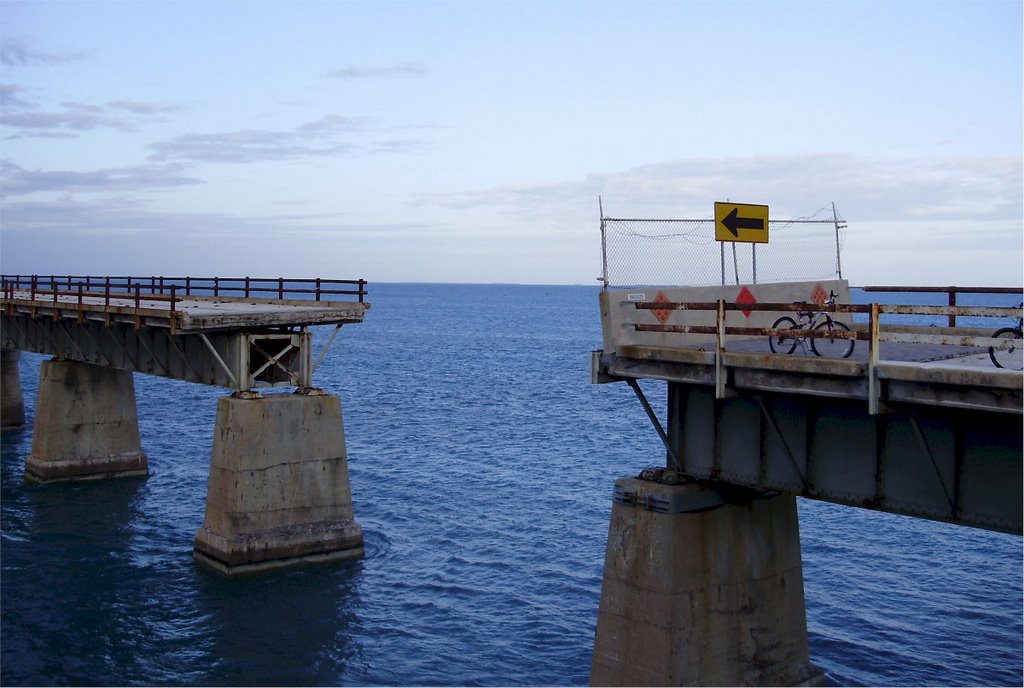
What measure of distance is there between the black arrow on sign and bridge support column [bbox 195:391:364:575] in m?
14.8

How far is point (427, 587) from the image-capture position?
25625 millimetres

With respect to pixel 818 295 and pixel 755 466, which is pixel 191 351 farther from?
pixel 755 466

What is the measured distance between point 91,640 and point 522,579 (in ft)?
35.3

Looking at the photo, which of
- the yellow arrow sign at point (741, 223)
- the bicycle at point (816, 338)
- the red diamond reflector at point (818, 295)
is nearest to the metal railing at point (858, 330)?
the bicycle at point (816, 338)

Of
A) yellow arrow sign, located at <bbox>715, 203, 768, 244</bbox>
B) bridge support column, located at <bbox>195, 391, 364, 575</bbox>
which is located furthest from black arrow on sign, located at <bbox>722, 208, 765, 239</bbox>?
bridge support column, located at <bbox>195, 391, 364, 575</bbox>

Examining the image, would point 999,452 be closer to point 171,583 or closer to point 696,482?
point 696,482

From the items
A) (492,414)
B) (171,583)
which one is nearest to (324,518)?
(171,583)

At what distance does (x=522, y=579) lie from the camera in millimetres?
26078

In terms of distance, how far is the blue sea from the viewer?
20.6m

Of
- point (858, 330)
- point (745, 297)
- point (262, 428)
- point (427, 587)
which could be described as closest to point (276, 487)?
point (262, 428)

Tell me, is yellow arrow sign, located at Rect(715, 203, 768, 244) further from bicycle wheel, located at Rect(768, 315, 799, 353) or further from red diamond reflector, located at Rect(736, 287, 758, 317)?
bicycle wheel, located at Rect(768, 315, 799, 353)

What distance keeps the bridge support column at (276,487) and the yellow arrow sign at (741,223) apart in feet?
48.5

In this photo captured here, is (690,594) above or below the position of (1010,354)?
below

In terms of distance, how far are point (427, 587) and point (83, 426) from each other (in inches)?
744
